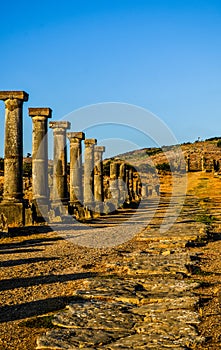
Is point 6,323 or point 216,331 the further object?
point 6,323

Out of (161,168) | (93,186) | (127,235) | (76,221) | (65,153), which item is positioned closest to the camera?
(127,235)

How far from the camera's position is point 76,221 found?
1942 centimetres

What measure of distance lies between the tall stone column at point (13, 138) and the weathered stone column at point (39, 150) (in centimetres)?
247

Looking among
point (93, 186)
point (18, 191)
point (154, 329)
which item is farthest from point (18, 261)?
point (93, 186)

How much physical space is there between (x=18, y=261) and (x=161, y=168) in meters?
62.9

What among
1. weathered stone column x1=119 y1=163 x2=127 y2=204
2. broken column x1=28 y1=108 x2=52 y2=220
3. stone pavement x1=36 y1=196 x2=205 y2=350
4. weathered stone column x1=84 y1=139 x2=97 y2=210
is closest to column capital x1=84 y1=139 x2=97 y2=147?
weathered stone column x1=84 y1=139 x2=97 y2=210

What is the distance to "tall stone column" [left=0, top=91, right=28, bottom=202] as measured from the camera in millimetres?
16828

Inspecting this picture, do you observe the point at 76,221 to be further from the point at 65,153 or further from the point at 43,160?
the point at 65,153

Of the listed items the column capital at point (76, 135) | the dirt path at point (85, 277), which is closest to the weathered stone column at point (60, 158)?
the column capital at point (76, 135)

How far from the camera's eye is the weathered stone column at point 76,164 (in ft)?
82.8

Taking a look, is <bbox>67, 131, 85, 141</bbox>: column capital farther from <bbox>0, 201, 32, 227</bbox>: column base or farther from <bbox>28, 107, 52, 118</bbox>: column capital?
<bbox>0, 201, 32, 227</bbox>: column base

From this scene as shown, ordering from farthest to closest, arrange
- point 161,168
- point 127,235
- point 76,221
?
point 161,168
point 76,221
point 127,235

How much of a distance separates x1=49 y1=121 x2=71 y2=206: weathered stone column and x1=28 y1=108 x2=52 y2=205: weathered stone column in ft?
7.27

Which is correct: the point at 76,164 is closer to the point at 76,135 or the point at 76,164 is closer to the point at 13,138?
the point at 76,135
